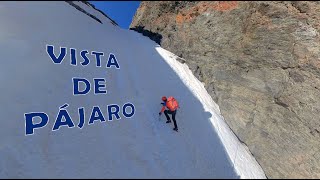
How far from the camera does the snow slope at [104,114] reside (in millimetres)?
12422

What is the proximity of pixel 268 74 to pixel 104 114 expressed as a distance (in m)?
8.20

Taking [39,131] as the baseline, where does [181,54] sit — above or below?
above

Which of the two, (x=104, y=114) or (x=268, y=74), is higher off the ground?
(x=268, y=74)

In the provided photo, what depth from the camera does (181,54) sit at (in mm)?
21484

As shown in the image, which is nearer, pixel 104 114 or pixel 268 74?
pixel 104 114

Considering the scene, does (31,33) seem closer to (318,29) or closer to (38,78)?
(38,78)

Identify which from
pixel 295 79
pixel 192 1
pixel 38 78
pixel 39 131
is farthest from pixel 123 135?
pixel 192 1

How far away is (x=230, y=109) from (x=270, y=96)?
2.20 m

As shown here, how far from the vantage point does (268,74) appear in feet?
53.6

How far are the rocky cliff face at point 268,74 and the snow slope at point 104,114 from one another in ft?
2.89

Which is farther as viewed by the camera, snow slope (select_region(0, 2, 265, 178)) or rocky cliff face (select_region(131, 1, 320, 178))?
rocky cliff face (select_region(131, 1, 320, 178))

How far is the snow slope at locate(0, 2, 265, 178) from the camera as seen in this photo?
489 inches

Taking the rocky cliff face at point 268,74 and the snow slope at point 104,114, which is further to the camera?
the rocky cliff face at point 268,74

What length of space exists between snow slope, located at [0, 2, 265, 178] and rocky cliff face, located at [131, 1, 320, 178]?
88cm
